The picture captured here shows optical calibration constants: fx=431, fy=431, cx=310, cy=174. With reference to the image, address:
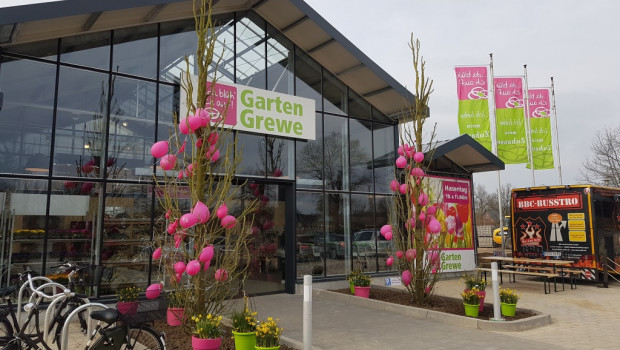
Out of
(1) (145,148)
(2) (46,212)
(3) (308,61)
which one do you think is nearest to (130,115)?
(1) (145,148)

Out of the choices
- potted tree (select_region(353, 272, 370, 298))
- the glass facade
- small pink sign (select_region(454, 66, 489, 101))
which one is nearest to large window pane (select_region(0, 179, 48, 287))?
the glass facade

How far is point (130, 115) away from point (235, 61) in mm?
3040

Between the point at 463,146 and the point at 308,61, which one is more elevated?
the point at 308,61

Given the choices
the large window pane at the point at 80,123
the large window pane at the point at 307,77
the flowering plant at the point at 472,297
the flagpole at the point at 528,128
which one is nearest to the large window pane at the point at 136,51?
the large window pane at the point at 80,123

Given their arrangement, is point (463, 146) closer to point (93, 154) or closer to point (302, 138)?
point (302, 138)

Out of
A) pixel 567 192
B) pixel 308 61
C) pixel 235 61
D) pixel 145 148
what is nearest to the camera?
pixel 145 148

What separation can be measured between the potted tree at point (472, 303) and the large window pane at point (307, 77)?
21.2 ft

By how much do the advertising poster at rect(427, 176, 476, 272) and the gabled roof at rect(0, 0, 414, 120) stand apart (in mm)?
3115

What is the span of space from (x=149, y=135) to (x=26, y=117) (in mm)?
2243

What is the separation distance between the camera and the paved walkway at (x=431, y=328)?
21.3ft

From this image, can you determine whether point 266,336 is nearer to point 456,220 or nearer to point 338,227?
point 338,227

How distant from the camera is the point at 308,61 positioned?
12250mm

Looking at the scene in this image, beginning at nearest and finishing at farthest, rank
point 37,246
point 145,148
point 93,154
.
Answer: point 37,246 < point 93,154 < point 145,148

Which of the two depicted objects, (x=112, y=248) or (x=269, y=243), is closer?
(x=112, y=248)
